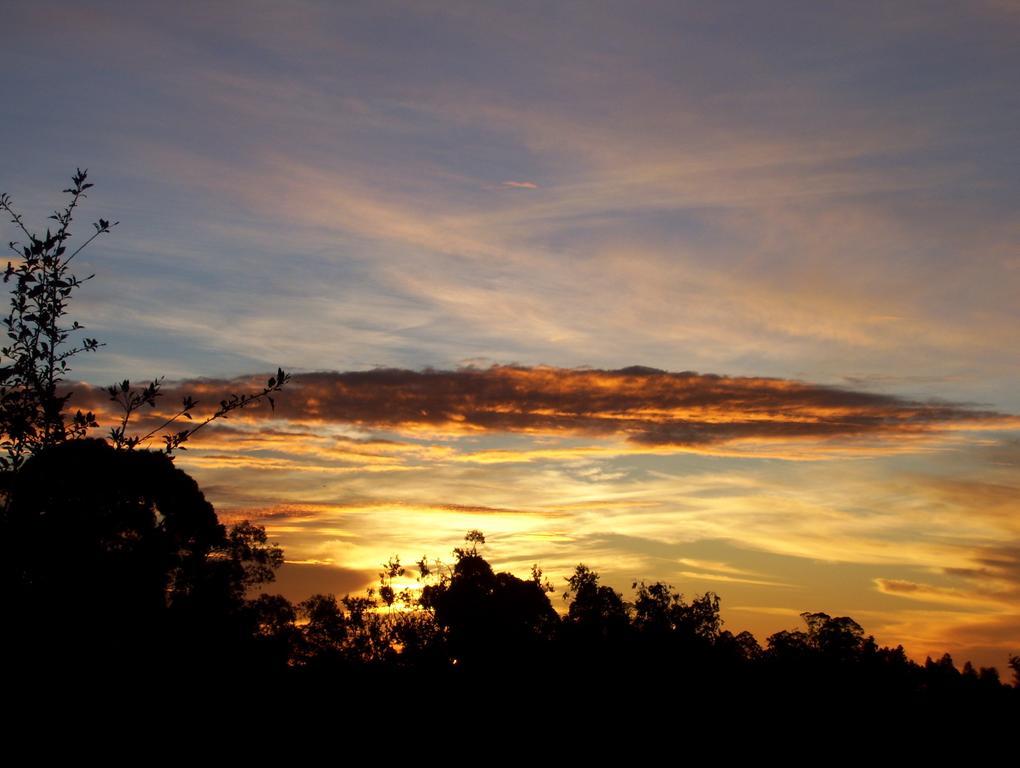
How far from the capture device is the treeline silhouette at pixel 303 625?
13.3 m

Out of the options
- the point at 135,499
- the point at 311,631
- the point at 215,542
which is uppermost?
the point at 135,499

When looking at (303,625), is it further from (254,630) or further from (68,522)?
(68,522)

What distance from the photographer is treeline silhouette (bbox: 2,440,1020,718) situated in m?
13.3

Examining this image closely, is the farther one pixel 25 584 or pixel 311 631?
pixel 311 631

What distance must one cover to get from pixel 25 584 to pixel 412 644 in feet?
155

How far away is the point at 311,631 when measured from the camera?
2502 inches

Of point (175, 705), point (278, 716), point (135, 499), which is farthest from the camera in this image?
point (278, 716)

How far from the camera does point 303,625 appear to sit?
64.6m

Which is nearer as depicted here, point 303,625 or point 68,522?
point 68,522

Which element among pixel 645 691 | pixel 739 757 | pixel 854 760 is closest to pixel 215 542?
pixel 645 691

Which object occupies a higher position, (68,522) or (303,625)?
(68,522)

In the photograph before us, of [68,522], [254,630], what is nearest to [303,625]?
[254,630]

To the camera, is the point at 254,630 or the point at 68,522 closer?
the point at 68,522

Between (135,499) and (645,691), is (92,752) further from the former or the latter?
(645,691)
